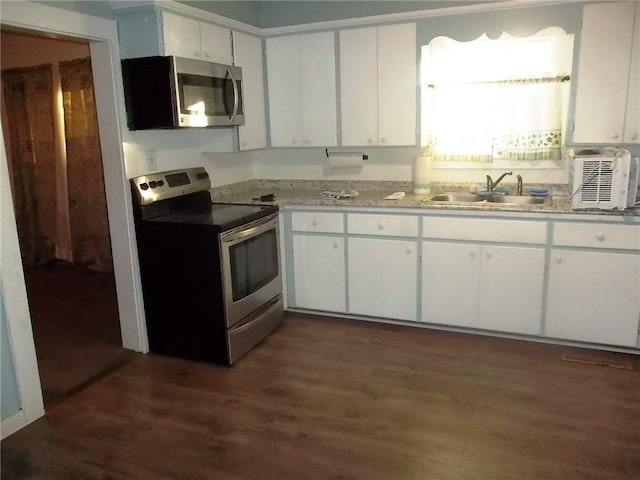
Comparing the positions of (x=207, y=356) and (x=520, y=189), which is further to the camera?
(x=520, y=189)

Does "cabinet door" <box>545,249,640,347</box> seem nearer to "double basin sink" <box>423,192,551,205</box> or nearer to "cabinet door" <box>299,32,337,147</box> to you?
"double basin sink" <box>423,192,551,205</box>

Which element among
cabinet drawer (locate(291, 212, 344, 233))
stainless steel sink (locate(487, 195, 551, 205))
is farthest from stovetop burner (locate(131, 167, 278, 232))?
stainless steel sink (locate(487, 195, 551, 205))

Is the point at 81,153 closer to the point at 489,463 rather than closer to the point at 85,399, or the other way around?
the point at 85,399

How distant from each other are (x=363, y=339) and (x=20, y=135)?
173 inches

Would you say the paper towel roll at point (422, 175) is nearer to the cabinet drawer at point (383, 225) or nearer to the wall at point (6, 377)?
the cabinet drawer at point (383, 225)

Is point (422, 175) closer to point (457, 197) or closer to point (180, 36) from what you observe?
point (457, 197)

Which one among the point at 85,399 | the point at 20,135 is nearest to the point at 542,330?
the point at 85,399

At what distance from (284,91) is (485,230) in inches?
75.1

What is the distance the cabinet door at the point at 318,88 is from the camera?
13.0ft

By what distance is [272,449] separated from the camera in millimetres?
2402

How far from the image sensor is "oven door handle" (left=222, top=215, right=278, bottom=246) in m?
3.15

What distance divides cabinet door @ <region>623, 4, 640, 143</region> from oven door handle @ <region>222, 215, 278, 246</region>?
7.74 feet

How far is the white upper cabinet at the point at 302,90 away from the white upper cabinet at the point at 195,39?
1.65ft

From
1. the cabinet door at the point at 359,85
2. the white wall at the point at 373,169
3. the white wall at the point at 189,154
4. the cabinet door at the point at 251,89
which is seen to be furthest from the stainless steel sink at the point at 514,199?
the white wall at the point at 189,154
